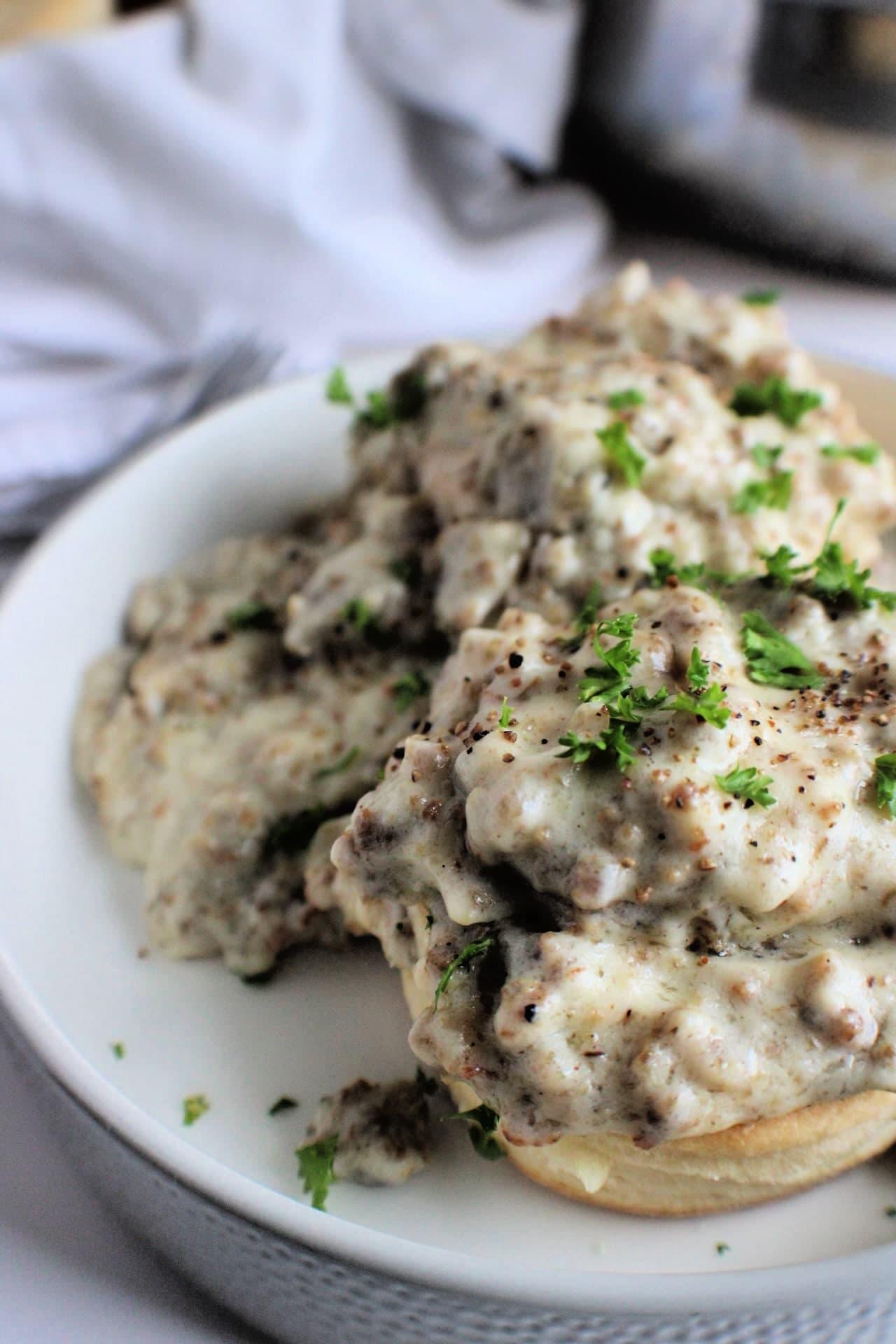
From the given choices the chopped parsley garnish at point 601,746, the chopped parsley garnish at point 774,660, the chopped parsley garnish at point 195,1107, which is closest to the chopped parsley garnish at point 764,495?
the chopped parsley garnish at point 774,660

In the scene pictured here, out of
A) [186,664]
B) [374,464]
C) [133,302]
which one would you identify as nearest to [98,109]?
[133,302]

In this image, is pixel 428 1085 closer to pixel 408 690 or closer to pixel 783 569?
pixel 408 690

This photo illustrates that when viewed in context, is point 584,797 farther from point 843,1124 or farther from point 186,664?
point 186,664

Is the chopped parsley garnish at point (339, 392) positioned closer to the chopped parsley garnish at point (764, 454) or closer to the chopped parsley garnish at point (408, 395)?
the chopped parsley garnish at point (408, 395)

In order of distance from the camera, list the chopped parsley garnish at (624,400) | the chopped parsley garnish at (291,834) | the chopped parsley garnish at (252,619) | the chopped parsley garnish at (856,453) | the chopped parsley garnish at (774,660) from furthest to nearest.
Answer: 1. the chopped parsley garnish at (252,619)
2. the chopped parsley garnish at (856,453)
3. the chopped parsley garnish at (624,400)
4. the chopped parsley garnish at (291,834)
5. the chopped parsley garnish at (774,660)

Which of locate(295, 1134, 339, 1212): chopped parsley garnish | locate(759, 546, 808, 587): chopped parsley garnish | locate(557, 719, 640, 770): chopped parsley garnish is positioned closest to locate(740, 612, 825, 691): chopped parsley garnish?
locate(759, 546, 808, 587): chopped parsley garnish
